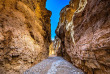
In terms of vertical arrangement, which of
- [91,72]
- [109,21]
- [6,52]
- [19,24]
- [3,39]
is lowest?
[91,72]

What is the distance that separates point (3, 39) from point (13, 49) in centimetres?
92

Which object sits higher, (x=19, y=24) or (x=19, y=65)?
(x=19, y=24)

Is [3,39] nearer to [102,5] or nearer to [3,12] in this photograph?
[3,12]

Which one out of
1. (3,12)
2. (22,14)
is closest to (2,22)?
(3,12)

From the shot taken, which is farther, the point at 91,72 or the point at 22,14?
the point at 22,14

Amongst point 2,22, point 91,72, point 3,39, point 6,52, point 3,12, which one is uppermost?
point 3,12

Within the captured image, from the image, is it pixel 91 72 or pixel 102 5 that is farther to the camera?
pixel 91 72

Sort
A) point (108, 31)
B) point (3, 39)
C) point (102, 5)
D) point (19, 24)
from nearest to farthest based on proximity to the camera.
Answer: point (108, 31) < point (102, 5) < point (3, 39) < point (19, 24)

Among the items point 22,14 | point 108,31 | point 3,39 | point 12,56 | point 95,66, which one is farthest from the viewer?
point 22,14

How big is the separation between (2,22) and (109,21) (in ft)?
21.2

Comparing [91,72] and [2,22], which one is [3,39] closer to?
[2,22]

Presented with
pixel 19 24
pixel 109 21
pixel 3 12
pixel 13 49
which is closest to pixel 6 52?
pixel 13 49

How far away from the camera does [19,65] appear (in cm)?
379

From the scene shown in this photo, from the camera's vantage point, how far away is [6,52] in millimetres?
3322
